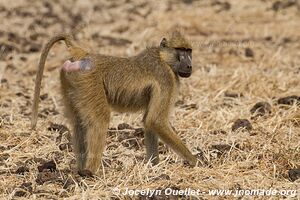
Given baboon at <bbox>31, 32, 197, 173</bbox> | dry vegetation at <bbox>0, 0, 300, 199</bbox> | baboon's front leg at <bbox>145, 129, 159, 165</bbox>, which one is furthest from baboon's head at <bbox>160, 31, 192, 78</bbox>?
dry vegetation at <bbox>0, 0, 300, 199</bbox>

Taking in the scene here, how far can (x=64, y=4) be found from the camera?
12680 mm

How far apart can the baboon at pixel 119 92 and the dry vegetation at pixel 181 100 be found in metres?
0.23

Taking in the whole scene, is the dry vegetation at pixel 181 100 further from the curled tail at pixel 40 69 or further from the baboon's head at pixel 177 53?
the baboon's head at pixel 177 53

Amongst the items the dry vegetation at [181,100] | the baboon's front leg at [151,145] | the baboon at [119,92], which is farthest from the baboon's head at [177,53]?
the dry vegetation at [181,100]

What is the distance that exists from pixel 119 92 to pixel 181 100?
2511 mm

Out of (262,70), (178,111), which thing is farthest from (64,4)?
(178,111)

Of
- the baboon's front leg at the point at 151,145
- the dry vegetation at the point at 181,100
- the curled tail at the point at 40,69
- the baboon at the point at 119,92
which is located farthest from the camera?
the baboon's front leg at the point at 151,145

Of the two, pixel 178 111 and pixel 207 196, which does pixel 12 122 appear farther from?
pixel 207 196

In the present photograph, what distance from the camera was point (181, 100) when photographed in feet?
27.2

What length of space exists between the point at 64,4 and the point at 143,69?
699 cm

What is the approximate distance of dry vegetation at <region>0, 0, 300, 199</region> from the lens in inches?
216

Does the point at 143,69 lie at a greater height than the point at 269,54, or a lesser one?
greater

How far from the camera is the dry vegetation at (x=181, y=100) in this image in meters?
5.48

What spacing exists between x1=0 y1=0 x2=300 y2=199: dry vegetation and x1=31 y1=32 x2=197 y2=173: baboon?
0.75 feet
